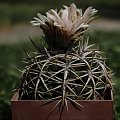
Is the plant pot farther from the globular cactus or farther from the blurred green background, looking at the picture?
the blurred green background

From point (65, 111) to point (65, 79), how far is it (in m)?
0.15

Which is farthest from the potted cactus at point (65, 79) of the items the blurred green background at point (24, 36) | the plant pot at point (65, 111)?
the blurred green background at point (24, 36)

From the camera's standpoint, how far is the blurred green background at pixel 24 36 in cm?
364

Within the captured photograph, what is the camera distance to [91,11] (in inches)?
98.3

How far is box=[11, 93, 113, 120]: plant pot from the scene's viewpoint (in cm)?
233

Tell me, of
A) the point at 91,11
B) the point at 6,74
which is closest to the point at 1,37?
A: the point at 6,74

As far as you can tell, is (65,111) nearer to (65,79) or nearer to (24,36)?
(65,79)

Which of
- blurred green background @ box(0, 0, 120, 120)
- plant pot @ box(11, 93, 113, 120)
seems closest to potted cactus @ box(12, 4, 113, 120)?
plant pot @ box(11, 93, 113, 120)

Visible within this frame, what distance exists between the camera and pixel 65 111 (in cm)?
235

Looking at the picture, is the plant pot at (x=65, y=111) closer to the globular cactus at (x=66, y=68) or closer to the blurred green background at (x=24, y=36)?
the globular cactus at (x=66, y=68)

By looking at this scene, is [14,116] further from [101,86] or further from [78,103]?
[101,86]

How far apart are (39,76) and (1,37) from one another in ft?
39.1

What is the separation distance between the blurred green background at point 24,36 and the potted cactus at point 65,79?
44 centimetres

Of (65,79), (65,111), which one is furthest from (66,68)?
(65,111)
